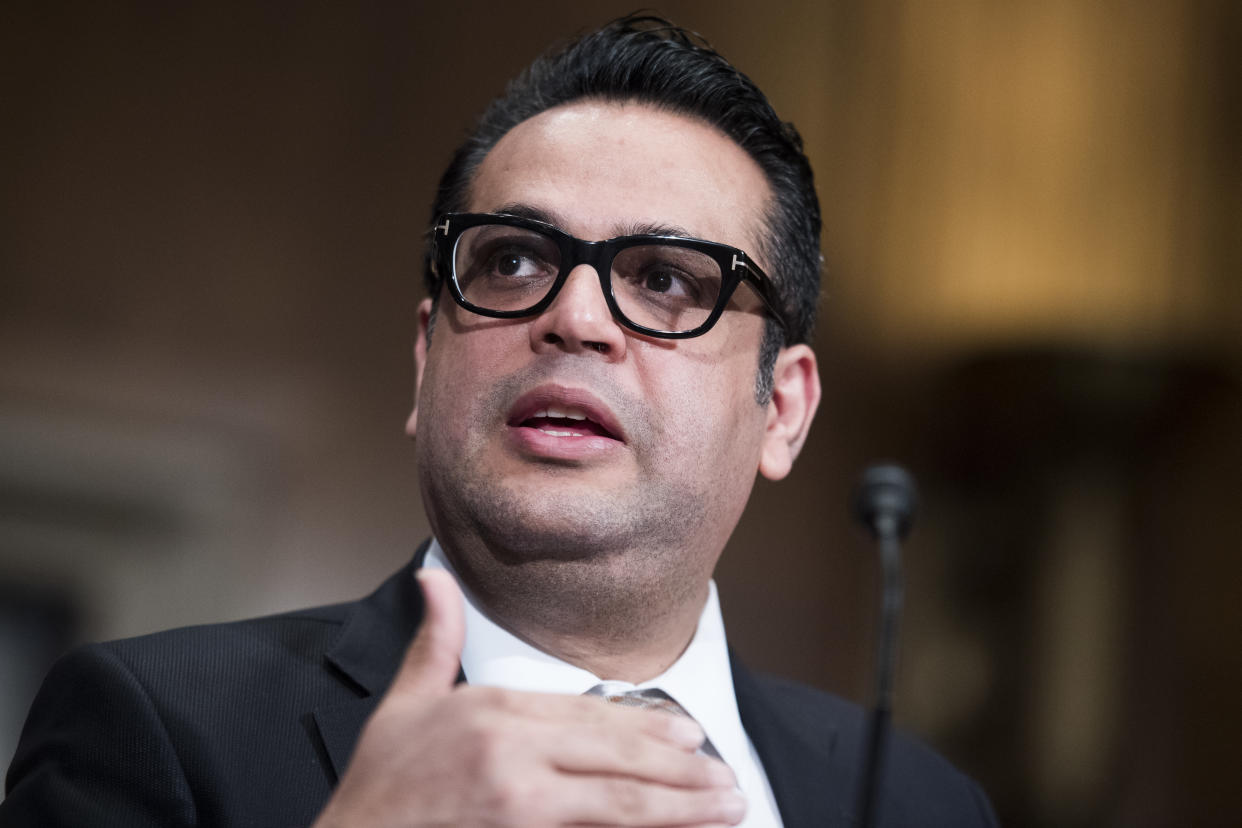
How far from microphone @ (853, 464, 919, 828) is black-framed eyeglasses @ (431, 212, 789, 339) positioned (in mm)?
349

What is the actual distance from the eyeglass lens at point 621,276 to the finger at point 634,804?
52cm

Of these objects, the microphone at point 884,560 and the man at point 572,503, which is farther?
the man at point 572,503

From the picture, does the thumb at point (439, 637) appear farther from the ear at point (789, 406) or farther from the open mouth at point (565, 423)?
the ear at point (789, 406)

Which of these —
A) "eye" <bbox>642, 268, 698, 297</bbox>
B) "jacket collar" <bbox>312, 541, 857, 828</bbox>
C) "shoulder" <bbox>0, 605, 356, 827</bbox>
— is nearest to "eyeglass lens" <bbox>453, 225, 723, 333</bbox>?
"eye" <bbox>642, 268, 698, 297</bbox>

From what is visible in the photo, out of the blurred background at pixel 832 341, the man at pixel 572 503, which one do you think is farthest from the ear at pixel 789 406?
the blurred background at pixel 832 341

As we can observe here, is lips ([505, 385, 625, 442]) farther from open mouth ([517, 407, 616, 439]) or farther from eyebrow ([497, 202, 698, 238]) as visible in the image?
eyebrow ([497, 202, 698, 238])

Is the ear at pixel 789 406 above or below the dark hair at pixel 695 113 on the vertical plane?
below

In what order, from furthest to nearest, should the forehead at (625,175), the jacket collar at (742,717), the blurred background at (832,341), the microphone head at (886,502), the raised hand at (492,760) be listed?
the blurred background at (832,341), the forehead at (625,175), the jacket collar at (742,717), the microphone head at (886,502), the raised hand at (492,760)

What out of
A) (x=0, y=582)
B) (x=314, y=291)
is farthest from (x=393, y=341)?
(x=0, y=582)

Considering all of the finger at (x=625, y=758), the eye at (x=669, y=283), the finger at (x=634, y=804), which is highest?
the eye at (x=669, y=283)

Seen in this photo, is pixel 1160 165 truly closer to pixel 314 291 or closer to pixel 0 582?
pixel 314 291

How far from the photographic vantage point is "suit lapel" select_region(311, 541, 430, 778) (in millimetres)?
1141

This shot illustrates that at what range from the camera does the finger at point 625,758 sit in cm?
84

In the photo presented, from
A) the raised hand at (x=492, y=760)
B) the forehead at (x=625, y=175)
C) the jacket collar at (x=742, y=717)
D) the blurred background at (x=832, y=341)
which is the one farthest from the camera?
the blurred background at (x=832, y=341)
